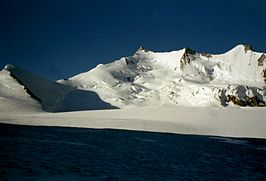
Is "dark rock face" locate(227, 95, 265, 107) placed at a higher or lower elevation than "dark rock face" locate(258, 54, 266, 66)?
lower

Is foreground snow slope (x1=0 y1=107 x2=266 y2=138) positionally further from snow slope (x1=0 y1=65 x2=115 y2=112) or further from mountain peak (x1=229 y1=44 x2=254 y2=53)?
mountain peak (x1=229 y1=44 x2=254 y2=53)

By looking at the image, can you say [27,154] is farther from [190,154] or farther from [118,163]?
[190,154]

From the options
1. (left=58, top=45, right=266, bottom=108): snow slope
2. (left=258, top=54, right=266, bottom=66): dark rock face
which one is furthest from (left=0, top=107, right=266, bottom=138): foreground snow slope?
(left=258, top=54, right=266, bottom=66): dark rock face

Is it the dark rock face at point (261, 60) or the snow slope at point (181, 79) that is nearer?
the snow slope at point (181, 79)

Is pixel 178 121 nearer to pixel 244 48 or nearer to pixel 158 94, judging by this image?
pixel 158 94

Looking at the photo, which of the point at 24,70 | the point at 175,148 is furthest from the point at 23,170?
the point at 24,70

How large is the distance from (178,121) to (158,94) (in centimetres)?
7449

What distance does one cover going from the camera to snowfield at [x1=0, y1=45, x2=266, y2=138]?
48.8 meters

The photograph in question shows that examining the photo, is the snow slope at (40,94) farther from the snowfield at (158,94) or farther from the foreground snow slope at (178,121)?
the foreground snow slope at (178,121)

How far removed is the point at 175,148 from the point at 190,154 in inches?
118

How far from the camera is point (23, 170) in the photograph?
1625 cm

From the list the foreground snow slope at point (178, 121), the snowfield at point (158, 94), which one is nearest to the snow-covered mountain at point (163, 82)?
the snowfield at point (158, 94)

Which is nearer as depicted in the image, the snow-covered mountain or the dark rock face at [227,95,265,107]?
the snow-covered mountain

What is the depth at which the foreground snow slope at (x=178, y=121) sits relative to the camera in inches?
1820
